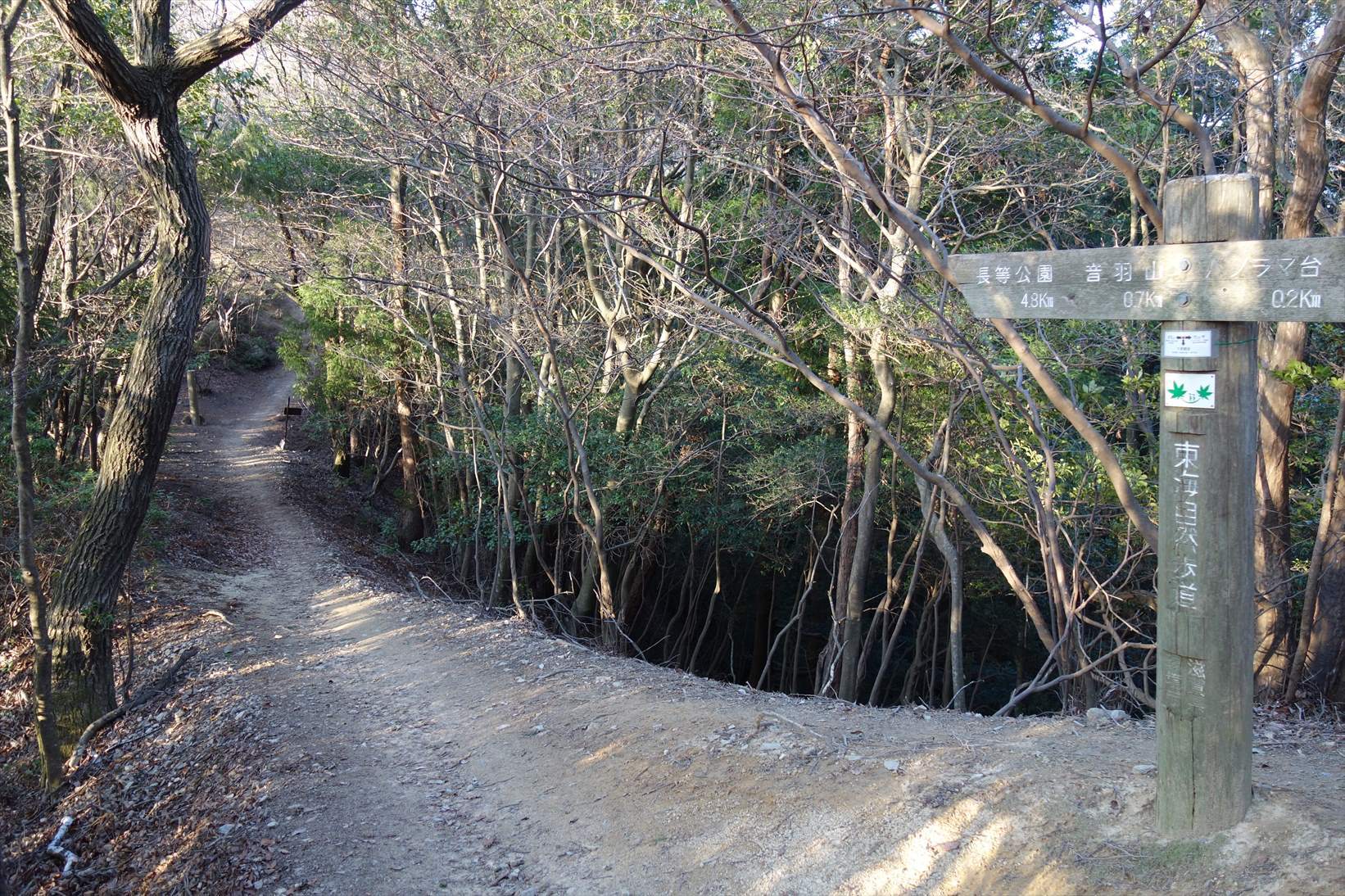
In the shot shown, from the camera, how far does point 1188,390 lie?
3303mm

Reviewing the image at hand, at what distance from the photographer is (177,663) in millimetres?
8961

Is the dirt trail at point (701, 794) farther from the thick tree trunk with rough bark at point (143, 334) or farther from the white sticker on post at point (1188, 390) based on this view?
the white sticker on post at point (1188, 390)

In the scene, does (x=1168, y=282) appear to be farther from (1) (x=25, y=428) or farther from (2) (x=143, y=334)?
(1) (x=25, y=428)

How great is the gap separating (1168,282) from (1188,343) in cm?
23

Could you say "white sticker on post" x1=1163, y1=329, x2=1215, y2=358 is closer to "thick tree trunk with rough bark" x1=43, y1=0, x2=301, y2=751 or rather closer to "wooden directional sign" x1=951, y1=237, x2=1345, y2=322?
"wooden directional sign" x1=951, y1=237, x2=1345, y2=322

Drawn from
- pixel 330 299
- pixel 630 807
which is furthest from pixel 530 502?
pixel 630 807

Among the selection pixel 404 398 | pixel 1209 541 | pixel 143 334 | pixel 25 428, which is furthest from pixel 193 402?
pixel 1209 541

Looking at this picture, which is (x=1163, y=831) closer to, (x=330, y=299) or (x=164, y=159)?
(x=164, y=159)

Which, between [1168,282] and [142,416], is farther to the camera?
[142,416]

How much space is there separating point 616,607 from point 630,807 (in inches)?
399

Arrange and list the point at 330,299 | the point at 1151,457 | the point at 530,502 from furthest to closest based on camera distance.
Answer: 1. the point at 330,299
2. the point at 530,502
3. the point at 1151,457

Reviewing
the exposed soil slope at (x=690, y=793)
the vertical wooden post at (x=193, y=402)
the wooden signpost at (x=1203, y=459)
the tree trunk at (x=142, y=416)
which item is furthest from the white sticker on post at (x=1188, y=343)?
the vertical wooden post at (x=193, y=402)

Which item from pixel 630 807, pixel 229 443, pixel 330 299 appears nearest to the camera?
pixel 630 807

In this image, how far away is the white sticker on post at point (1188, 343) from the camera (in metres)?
3.24
